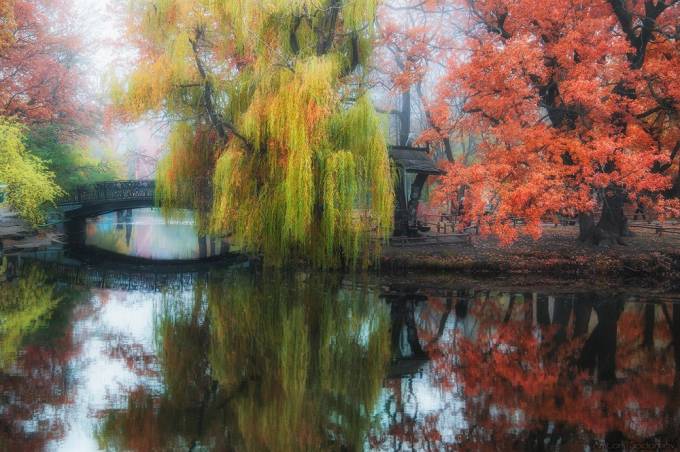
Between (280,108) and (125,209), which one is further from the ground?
(280,108)

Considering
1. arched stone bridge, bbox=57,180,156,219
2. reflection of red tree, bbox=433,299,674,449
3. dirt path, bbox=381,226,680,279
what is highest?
arched stone bridge, bbox=57,180,156,219

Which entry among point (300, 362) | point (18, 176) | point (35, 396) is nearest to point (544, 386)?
point (300, 362)

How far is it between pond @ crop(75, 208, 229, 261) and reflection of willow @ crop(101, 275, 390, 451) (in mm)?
8349

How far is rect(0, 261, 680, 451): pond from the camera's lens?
7.12 metres

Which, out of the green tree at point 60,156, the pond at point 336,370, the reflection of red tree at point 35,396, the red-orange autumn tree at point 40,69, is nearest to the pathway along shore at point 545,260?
the pond at point 336,370

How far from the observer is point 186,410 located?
25.3 ft

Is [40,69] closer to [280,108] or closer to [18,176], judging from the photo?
[18,176]

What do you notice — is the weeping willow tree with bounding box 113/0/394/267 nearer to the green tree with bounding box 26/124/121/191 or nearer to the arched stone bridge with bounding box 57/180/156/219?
the arched stone bridge with bounding box 57/180/156/219

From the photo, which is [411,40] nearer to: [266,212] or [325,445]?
[266,212]

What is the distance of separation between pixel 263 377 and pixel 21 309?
24.9 feet

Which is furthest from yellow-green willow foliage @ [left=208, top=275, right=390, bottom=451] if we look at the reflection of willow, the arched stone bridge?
the arched stone bridge

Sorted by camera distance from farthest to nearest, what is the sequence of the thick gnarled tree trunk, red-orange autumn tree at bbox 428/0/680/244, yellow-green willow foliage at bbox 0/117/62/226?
yellow-green willow foliage at bbox 0/117/62/226, the thick gnarled tree trunk, red-orange autumn tree at bbox 428/0/680/244

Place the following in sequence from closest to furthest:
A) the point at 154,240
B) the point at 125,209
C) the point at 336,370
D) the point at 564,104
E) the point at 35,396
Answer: the point at 35,396
the point at 336,370
the point at 564,104
the point at 125,209
the point at 154,240

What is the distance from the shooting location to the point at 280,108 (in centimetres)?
1544
